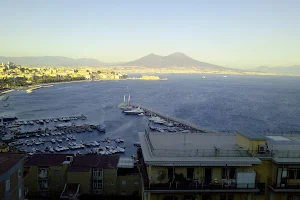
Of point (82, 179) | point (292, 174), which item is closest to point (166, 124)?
point (82, 179)

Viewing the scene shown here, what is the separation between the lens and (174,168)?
2.86 meters

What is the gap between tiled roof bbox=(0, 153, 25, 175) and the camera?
3339 millimetres

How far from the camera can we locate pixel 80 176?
5031 millimetres

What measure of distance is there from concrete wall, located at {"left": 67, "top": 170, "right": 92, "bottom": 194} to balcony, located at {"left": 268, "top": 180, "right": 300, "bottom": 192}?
9.79 ft

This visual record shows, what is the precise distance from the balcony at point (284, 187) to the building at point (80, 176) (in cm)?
255

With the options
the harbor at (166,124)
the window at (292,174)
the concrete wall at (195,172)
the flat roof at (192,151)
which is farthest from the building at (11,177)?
the harbor at (166,124)

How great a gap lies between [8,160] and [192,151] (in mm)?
2107

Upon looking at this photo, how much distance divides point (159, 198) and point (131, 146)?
9.29 m

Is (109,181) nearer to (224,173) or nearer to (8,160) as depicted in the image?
(8,160)

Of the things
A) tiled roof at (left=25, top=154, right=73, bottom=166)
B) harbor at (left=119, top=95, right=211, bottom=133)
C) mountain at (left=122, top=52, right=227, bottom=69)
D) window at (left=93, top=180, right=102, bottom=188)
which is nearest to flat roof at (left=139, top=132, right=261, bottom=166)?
window at (left=93, top=180, right=102, bottom=188)

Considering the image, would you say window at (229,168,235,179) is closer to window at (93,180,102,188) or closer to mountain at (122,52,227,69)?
window at (93,180,102,188)

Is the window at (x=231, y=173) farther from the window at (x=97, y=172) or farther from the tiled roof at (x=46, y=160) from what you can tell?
the tiled roof at (x=46, y=160)

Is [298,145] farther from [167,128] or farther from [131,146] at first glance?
[167,128]

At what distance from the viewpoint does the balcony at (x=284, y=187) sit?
2.89 meters
